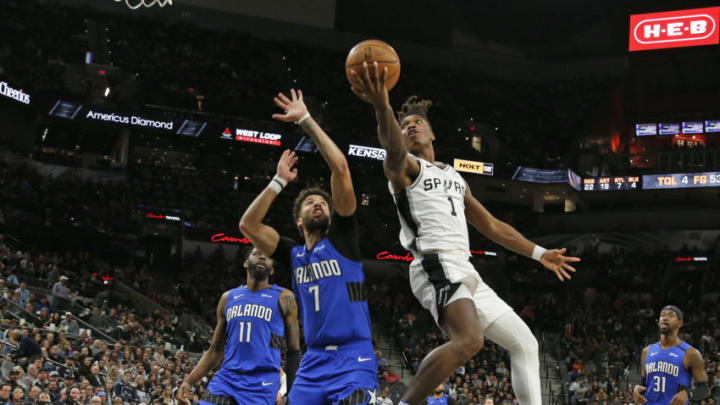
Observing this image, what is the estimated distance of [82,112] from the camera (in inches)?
1428

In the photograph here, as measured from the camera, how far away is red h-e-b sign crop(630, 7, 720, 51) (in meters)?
42.4

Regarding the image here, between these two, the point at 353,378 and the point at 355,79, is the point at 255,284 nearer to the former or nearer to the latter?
the point at 353,378

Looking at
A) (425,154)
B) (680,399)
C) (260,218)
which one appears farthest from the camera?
(680,399)

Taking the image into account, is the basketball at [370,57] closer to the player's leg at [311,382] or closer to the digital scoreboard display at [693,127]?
the player's leg at [311,382]

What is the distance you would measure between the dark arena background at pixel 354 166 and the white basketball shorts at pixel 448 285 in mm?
15931

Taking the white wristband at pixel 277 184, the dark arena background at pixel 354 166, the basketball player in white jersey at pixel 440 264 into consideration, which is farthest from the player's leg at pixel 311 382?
the dark arena background at pixel 354 166

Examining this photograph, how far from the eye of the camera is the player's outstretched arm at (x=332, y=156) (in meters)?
5.66

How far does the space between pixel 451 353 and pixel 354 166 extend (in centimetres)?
3746

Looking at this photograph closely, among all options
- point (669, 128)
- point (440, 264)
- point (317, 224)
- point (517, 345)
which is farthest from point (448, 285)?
point (669, 128)

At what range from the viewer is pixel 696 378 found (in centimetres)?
Result: 1016

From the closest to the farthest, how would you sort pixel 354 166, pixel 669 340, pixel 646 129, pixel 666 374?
pixel 666 374
pixel 669 340
pixel 354 166
pixel 646 129

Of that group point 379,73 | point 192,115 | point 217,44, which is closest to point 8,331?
point 379,73

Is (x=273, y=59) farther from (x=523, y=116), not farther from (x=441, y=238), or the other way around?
(x=441, y=238)

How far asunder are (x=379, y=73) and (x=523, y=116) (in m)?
44.7
